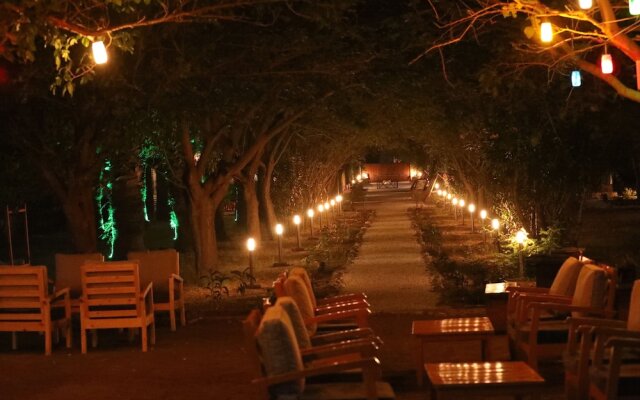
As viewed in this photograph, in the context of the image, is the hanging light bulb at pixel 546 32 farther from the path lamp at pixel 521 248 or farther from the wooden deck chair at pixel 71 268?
the path lamp at pixel 521 248

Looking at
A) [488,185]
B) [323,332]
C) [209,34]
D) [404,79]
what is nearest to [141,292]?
[323,332]

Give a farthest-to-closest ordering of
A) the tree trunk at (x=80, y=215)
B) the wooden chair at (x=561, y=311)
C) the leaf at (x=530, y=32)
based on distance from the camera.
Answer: the tree trunk at (x=80, y=215) < the leaf at (x=530, y=32) < the wooden chair at (x=561, y=311)

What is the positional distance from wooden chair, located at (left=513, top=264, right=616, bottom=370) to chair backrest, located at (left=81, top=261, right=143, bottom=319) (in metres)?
4.46

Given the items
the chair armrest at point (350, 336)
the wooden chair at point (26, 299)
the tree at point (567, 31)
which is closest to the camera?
the chair armrest at point (350, 336)

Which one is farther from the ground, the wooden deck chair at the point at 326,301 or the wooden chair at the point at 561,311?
the wooden deck chair at the point at 326,301

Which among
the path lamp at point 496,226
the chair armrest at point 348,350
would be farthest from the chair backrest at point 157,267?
the path lamp at point 496,226

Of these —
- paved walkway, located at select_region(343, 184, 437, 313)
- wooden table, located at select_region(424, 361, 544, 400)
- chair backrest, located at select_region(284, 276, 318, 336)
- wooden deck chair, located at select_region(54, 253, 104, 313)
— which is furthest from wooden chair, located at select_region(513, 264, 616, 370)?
wooden deck chair, located at select_region(54, 253, 104, 313)

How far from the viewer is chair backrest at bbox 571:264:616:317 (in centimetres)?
934

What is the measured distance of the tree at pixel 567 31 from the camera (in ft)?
36.1

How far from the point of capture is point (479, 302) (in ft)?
49.9

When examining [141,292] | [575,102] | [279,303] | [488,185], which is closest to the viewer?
[279,303]

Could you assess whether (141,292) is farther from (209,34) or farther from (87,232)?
(209,34)

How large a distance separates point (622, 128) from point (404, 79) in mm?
4459

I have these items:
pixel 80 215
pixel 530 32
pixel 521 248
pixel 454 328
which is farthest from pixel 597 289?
pixel 80 215
